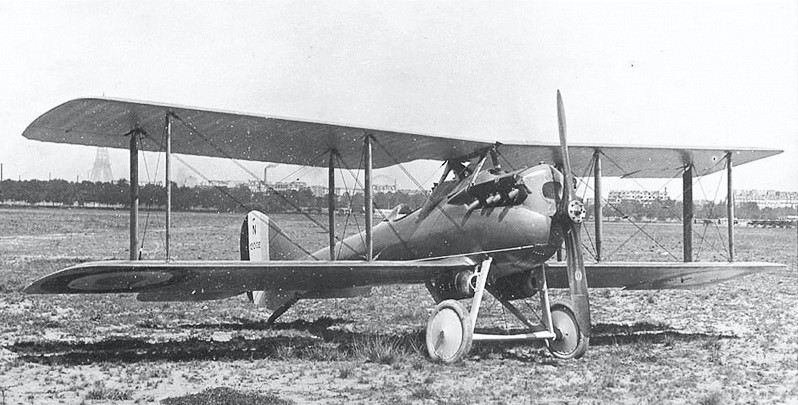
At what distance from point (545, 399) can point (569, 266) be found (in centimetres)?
211

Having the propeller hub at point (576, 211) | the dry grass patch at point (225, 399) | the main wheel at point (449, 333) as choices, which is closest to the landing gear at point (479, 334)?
the main wheel at point (449, 333)

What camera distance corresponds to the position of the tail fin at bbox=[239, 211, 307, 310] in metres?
11.4

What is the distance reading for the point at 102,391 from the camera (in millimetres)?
6180

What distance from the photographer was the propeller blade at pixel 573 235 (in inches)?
305

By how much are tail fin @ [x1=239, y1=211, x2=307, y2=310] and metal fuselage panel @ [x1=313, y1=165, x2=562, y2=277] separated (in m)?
2.22

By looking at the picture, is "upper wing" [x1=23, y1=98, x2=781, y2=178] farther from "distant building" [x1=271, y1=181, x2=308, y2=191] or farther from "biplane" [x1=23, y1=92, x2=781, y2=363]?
"distant building" [x1=271, y1=181, x2=308, y2=191]

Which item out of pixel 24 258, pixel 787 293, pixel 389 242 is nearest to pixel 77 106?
pixel 389 242

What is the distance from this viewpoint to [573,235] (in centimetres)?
786

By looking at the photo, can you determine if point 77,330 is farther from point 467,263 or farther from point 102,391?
point 467,263

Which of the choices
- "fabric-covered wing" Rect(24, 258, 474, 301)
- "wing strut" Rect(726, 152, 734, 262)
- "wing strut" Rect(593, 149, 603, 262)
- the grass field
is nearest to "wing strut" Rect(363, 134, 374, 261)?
"fabric-covered wing" Rect(24, 258, 474, 301)

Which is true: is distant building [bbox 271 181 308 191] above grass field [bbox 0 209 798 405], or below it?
above

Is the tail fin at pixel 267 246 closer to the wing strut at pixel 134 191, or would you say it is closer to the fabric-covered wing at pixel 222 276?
the fabric-covered wing at pixel 222 276

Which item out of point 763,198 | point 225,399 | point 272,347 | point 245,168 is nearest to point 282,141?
point 245,168

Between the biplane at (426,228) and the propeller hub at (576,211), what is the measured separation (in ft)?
0.04
